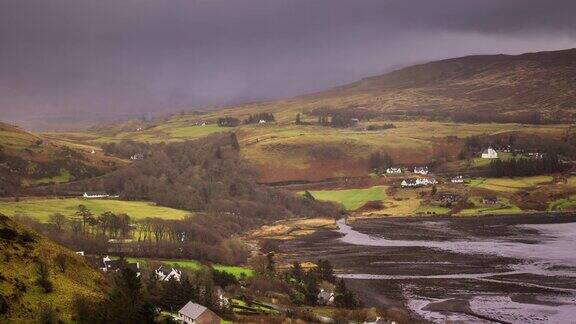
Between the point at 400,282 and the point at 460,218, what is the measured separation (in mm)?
63750

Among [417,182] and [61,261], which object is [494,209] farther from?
[61,261]

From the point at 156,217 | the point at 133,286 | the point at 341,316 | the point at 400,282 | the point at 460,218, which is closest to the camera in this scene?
the point at 133,286

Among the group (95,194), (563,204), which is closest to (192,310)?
(95,194)

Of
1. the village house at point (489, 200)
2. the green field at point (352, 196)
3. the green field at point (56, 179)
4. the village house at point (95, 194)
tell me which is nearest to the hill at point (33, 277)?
the village house at point (95, 194)

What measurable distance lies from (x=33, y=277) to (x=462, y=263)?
67.7 metres

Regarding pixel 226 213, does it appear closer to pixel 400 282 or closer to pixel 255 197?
pixel 255 197

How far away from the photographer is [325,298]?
77.1 m

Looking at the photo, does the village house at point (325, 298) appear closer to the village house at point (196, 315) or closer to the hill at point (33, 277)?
the village house at point (196, 315)

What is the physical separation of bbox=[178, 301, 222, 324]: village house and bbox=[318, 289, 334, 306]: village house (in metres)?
18.1

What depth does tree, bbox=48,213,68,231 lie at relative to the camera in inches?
3873

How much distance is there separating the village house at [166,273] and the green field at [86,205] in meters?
31.9

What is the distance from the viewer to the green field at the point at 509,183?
162m

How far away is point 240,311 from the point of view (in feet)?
225

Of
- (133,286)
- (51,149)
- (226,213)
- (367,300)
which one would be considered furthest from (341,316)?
(51,149)
